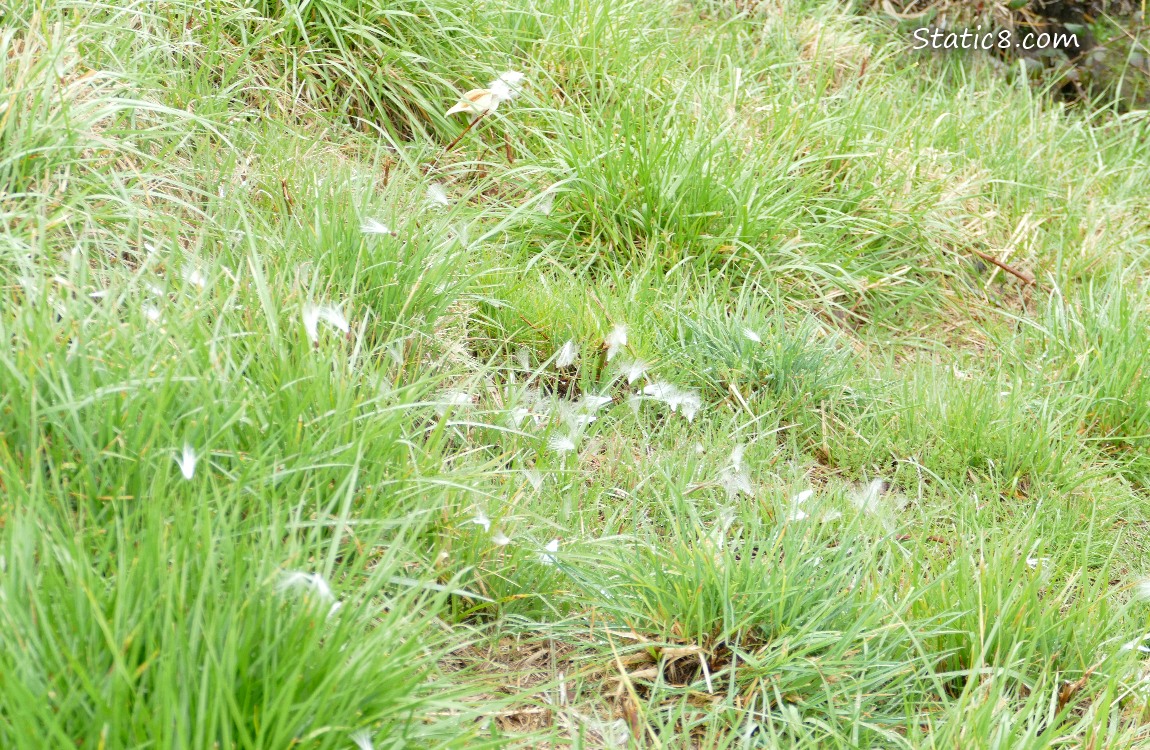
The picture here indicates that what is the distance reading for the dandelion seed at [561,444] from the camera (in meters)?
2.44

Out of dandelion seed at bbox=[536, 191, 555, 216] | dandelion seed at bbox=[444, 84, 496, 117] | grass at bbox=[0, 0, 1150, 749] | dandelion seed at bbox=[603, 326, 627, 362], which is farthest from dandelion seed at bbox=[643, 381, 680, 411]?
dandelion seed at bbox=[444, 84, 496, 117]

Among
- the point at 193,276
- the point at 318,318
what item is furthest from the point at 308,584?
the point at 193,276

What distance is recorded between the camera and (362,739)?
1.43 metres

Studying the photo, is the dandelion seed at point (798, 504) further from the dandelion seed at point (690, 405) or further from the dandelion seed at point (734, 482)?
the dandelion seed at point (690, 405)

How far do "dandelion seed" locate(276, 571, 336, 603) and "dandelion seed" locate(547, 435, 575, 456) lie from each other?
976 mm

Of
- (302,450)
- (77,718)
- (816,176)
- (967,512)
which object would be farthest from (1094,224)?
(77,718)

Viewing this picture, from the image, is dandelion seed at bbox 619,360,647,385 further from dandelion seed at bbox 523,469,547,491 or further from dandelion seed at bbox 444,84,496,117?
dandelion seed at bbox 444,84,496,117

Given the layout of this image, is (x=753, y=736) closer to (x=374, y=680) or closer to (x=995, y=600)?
(x=995, y=600)

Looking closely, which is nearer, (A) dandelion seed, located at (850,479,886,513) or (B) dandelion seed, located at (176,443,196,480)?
(B) dandelion seed, located at (176,443,196,480)

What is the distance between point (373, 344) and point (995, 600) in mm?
1551

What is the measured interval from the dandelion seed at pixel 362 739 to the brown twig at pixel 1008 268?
315 centimetres

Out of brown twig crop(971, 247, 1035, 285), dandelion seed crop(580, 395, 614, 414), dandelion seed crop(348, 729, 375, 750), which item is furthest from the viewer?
brown twig crop(971, 247, 1035, 285)

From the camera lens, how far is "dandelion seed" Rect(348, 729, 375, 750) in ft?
4.66

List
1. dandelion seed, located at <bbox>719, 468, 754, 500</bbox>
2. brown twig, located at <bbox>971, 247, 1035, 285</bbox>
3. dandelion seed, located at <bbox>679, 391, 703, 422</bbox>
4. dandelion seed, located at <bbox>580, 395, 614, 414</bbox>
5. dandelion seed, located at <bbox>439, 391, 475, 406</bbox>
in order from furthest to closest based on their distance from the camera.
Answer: brown twig, located at <bbox>971, 247, 1035, 285</bbox>, dandelion seed, located at <bbox>679, 391, 703, 422</bbox>, dandelion seed, located at <bbox>580, 395, 614, 414</bbox>, dandelion seed, located at <bbox>719, 468, 754, 500</bbox>, dandelion seed, located at <bbox>439, 391, 475, 406</bbox>
